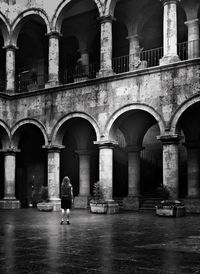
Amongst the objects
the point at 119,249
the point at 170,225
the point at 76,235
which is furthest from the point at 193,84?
the point at 119,249

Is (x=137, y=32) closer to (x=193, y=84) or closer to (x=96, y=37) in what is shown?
(x=96, y=37)

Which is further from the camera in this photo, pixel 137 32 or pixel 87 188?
pixel 87 188

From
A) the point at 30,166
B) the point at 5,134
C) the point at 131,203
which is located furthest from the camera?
the point at 30,166

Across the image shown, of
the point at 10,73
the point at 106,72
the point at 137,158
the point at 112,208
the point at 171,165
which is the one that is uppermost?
the point at 10,73

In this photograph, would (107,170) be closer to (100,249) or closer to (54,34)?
(54,34)

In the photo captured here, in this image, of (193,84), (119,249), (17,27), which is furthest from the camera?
(17,27)

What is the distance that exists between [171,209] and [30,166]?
38.3ft

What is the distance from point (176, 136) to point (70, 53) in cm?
1089

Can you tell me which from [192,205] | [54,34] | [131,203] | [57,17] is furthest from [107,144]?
[57,17]

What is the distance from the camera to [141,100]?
1655 centimetres

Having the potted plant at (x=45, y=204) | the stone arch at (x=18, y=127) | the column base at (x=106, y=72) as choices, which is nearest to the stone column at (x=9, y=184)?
the stone arch at (x=18, y=127)

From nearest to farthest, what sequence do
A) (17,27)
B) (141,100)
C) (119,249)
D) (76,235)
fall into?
(119,249) → (76,235) → (141,100) → (17,27)

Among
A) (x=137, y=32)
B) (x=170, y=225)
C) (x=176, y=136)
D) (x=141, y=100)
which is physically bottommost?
(x=170, y=225)

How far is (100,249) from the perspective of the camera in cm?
769
